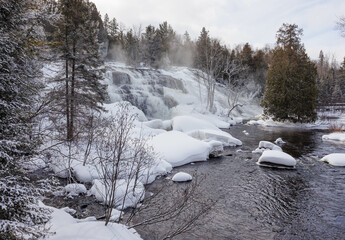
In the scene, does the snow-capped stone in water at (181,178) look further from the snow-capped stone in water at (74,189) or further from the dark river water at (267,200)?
the snow-capped stone in water at (74,189)

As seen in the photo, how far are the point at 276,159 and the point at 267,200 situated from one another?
14.3 feet

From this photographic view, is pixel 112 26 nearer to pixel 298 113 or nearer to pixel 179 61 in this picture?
pixel 179 61

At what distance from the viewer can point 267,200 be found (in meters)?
8.45

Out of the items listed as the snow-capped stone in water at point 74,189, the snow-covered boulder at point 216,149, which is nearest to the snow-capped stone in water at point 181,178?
the snow-capped stone in water at point 74,189

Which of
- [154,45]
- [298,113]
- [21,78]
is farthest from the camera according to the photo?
[154,45]

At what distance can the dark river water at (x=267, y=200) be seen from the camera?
6445 millimetres

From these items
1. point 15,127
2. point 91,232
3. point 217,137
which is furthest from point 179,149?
point 15,127

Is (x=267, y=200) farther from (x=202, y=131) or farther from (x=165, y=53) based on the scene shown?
(x=165, y=53)

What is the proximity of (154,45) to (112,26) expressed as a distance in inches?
616

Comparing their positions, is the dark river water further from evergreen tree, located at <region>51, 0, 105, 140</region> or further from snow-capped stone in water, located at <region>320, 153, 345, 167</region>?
evergreen tree, located at <region>51, 0, 105, 140</region>

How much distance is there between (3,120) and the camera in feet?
11.5

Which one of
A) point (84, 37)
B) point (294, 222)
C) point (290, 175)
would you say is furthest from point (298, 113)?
point (84, 37)

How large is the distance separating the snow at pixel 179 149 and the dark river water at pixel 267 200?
49cm

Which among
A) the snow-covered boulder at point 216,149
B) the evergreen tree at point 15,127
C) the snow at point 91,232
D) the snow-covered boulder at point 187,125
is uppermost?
the evergreen tree at point 15,127
